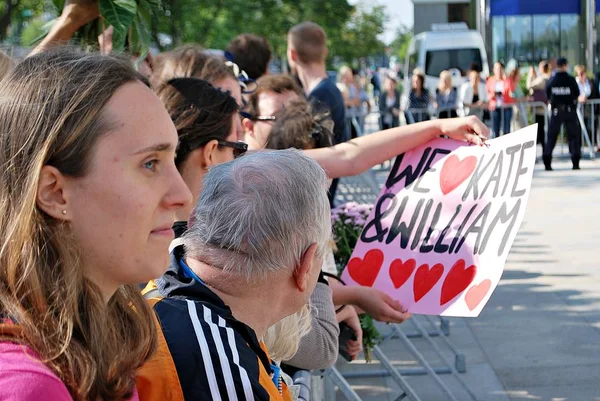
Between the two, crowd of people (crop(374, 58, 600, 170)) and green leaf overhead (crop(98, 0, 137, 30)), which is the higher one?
green leaf overhead (crop(98, 0, 137, 30))

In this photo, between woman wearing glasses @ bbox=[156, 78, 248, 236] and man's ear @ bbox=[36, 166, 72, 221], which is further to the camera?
woman wearing glasses @ bbox=[156, 78, 248, 236]

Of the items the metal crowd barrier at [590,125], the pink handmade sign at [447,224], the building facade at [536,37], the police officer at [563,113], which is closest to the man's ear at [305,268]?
the pink handmade sign at [447,224]

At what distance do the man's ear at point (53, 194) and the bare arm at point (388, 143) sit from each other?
2.21 meters

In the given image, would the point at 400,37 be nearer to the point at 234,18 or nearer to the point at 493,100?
the point at 234,18

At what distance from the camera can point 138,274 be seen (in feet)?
4.91

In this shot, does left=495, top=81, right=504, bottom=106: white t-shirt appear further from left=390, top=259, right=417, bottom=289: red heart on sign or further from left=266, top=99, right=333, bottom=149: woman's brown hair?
left=390, top=259, right=417, bottom=289: red heart on sign

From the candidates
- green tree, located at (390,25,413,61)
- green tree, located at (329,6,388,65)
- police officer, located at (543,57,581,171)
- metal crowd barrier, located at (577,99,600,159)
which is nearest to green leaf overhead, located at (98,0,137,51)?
police officer, located at (543,57,581,171)

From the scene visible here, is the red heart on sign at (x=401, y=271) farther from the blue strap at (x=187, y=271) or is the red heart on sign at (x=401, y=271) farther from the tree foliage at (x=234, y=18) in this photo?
the tree foliage at (x=234, y=18)

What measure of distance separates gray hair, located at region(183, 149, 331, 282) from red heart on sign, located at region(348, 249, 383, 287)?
1.53m

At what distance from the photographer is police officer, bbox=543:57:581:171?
15.8 m

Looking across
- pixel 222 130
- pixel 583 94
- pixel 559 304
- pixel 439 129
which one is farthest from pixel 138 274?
pixel 583 94

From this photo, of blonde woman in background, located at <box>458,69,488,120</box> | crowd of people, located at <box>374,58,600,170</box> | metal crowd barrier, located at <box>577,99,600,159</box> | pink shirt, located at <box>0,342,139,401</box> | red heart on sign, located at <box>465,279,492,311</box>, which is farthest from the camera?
blonde woman in background, located at <box>458,69,488,120</box>

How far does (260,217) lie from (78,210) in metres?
0.63

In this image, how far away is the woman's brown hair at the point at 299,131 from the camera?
398 centimetres
